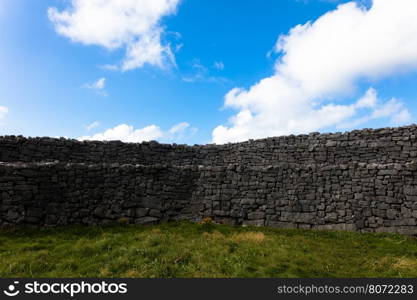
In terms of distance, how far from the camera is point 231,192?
1853 cm

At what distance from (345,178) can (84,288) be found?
45.2ft

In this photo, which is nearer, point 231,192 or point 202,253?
point 202,253

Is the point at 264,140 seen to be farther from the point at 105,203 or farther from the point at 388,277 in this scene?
the point at 388,277

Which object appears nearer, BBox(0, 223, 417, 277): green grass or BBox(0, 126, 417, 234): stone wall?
BBox(0, 223, 417, 277): green grass

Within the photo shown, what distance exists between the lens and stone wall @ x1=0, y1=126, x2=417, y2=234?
15.9m

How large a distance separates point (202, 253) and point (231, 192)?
726cm

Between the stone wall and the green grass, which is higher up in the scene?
the stone wall

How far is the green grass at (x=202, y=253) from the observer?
10.1m

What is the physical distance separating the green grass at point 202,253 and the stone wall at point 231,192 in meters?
1.14

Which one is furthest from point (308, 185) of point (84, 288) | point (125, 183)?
point (84, 288)

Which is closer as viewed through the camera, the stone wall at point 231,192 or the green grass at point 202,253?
the green grass at point 202,253

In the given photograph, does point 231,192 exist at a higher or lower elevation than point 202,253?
higher

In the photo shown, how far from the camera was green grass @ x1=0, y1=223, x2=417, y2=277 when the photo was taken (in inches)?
399

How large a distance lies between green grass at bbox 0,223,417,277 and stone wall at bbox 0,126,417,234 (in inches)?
44.9
